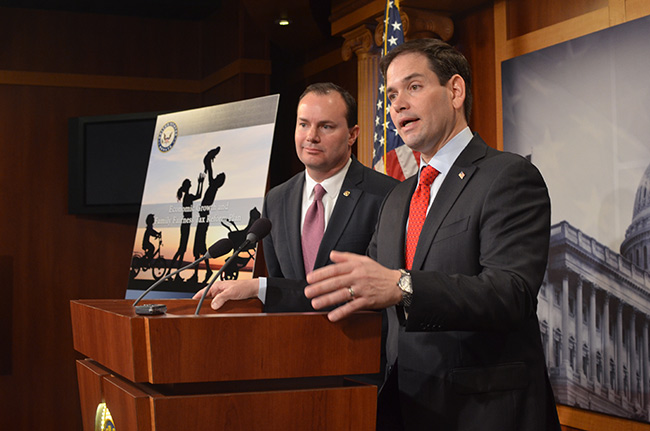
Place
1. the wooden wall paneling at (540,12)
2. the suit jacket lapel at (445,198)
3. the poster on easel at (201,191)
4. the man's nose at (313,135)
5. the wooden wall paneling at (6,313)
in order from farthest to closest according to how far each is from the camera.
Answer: the wooden wall paneling at (6,313)
the wooden wall paneling at (540,12)
the poster on easel at (201,191)
the man's nose at (313,135)
the suit jacket lapel at (445,198)

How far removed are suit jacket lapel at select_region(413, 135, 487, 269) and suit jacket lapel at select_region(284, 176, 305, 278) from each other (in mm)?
847

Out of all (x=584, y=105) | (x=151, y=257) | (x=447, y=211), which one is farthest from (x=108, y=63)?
(x=447, y=211)

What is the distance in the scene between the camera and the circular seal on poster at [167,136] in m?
3.85

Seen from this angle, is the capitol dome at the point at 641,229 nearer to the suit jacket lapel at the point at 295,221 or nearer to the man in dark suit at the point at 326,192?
the man in dark suit at the point at 326,192

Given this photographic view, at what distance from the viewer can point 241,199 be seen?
3334 mm

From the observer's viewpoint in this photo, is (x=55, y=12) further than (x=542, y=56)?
Yes

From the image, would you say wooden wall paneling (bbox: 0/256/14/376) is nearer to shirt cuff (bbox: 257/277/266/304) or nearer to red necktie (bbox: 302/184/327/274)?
red necktie (bbox: 302/184/327/274)

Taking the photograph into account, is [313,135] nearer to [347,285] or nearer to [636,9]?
[347,285]

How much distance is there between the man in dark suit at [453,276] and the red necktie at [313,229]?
2.10 feet

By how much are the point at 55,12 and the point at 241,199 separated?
4.85m

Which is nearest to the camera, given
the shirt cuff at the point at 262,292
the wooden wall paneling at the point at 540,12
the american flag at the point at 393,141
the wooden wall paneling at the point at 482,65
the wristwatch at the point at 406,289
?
the wristwatch at the point at 406,289

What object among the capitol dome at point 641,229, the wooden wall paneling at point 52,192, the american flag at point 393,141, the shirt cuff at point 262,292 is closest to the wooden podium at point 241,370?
the shirt cuff at point 262,292

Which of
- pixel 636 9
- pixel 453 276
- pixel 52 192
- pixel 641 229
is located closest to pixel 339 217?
pixel 453 276

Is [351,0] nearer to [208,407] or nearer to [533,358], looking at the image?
[533,358]
